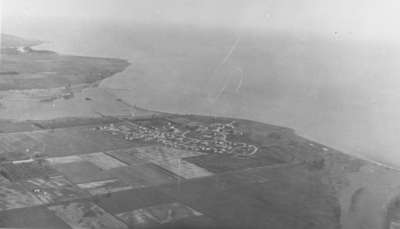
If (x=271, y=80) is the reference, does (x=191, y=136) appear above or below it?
below

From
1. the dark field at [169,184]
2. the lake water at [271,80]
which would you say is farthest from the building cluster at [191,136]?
the lake water at [271,80]

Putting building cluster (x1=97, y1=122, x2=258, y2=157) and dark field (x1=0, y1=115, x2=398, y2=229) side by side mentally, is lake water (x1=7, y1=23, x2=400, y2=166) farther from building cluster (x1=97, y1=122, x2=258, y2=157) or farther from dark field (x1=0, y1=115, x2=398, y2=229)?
dark field (x1=0, y1=115, x2=398, y2=229)

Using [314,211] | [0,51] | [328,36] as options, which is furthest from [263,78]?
[314,211]

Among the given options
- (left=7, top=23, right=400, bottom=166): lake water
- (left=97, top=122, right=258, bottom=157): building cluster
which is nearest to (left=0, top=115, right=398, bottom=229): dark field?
(left=97, top=122, right=258, bottom=157): building cluster

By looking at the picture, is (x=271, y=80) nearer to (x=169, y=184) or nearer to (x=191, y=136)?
(x=191, y=136)

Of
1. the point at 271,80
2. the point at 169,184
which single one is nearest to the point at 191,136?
the point at 169,184

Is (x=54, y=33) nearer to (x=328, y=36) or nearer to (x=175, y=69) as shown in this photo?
(x=175, y=69)
